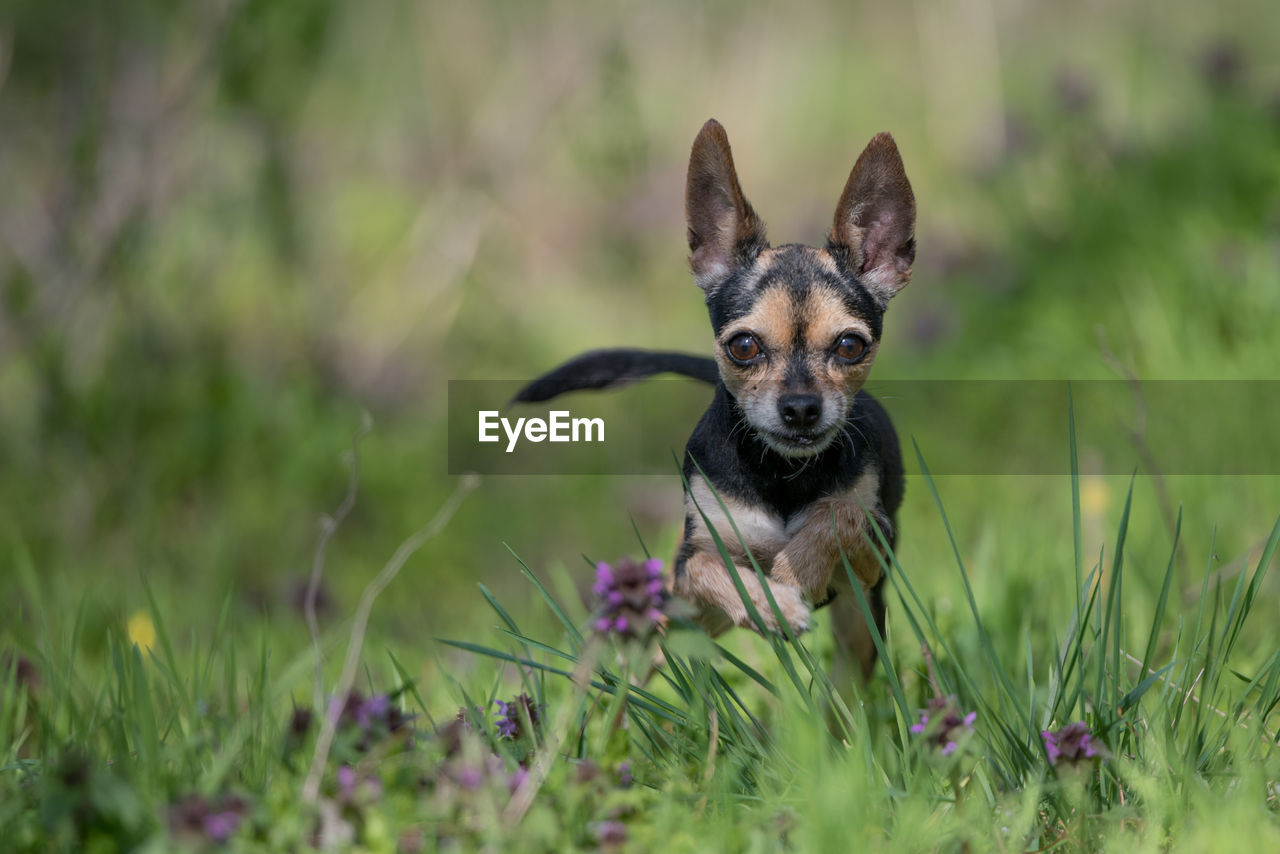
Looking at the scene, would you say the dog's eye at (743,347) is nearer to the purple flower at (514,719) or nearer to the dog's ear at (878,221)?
the dog's ear at (878,221)

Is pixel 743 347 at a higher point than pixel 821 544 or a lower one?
higher

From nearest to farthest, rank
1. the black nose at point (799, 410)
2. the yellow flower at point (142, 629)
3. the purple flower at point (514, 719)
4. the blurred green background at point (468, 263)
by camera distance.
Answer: the black nose at point (799, 410), the purple flower at point (514, 719), the yellow flower at point (142, 629), the blurred green background at point (468, 263)

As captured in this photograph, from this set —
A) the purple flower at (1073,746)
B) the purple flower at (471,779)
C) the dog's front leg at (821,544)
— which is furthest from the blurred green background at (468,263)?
the purple flower at (471,779)

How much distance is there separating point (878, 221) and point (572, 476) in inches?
191

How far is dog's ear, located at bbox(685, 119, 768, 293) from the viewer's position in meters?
2.13

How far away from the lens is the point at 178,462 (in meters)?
5.94

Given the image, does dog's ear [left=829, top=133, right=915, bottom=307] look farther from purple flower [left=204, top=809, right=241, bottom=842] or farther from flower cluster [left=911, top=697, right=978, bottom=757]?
purple flower [left=204, top=809, right=241, bottom=842]

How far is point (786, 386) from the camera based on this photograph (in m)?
1.99

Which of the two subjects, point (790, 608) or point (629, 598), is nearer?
point (629, 598)

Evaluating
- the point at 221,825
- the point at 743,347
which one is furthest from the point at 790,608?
the point at 221,825

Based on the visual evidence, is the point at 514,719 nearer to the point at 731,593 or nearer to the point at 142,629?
the point at 731,593

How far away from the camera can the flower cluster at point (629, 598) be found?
1.84 meters

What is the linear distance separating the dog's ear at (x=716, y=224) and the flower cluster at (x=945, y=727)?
0.90m

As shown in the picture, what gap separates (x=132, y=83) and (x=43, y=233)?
1.28 m
